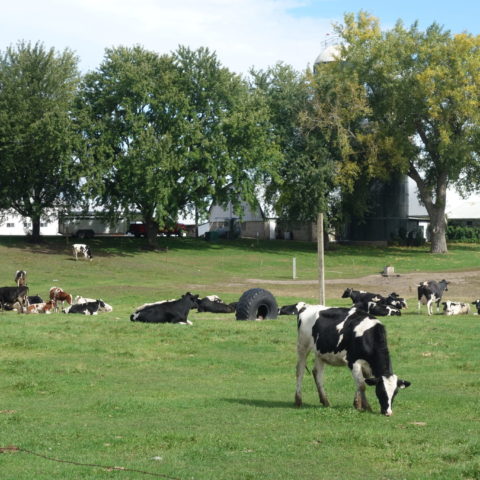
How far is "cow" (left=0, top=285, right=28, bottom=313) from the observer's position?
33.3 m

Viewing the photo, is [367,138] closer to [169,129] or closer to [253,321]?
[169,129]

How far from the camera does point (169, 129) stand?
223 feet

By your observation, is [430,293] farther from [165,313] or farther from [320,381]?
[320,381]

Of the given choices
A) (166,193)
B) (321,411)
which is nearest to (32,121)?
(166,193)

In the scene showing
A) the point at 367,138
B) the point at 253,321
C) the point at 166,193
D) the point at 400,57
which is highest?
the point at 400,57

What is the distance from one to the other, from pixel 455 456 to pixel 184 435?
405cm

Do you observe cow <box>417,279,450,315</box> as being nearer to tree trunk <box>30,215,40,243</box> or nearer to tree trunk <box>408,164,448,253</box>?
tree trunk <box>408,164,448,253</box>

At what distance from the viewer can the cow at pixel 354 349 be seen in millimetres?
13805

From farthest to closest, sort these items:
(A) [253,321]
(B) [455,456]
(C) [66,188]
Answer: (C) [66,188]
(A) [253,321]
(B) [455,456]

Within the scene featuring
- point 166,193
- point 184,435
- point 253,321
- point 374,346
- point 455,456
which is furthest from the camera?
point 166,193

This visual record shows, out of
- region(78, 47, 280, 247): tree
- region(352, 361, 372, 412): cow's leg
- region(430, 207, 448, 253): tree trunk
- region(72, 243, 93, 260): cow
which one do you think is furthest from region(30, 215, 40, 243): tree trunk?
region(352, 361, 372, 412): cow's leg

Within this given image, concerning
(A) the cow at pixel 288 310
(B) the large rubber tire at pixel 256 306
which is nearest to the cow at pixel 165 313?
(B) the large rubber tire at pixel 256 306

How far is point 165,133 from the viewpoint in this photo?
222 feet

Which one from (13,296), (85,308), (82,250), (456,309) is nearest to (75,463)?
(85,308)
